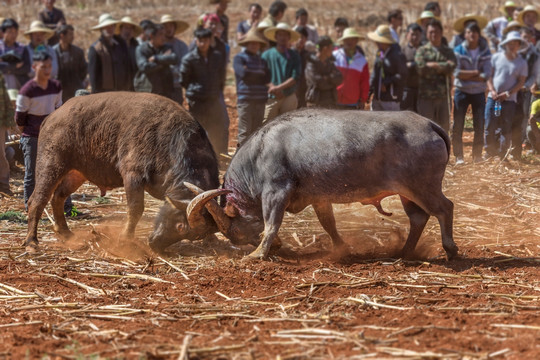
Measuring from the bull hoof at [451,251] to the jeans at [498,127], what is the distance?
6278 millimetres

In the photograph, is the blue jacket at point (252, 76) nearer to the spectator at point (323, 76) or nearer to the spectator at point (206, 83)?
the spectator at point (206, 83)

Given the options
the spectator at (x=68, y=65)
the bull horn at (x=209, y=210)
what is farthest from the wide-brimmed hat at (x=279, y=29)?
the bull horn at (x=209, y=210)

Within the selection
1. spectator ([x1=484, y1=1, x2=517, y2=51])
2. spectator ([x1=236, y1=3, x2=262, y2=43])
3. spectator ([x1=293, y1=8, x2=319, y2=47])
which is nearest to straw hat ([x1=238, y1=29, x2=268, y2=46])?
spectator ([x1=293, y1=8, x2=319, y2=47])

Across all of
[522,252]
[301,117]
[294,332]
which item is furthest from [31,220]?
[522,252]

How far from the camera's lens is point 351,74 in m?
13.6

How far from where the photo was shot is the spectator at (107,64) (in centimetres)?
1323

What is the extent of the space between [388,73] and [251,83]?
7.79 ft

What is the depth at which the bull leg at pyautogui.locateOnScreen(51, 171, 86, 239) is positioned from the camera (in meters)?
9.16

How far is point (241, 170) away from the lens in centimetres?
822

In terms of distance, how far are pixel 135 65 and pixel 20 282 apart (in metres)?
7.20

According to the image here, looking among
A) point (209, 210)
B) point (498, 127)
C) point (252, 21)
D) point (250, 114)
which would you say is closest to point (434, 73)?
point (498, 127)

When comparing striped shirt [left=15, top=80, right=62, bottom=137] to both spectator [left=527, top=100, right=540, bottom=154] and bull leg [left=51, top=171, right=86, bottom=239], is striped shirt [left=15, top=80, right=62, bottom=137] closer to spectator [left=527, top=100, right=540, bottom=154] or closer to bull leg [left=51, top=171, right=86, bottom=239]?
bull leg [left=51, top=171, right=86, bottom=239]

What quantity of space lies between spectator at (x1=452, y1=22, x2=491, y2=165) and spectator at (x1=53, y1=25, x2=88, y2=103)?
22.0 feet

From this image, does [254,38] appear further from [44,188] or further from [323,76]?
[44,188]
